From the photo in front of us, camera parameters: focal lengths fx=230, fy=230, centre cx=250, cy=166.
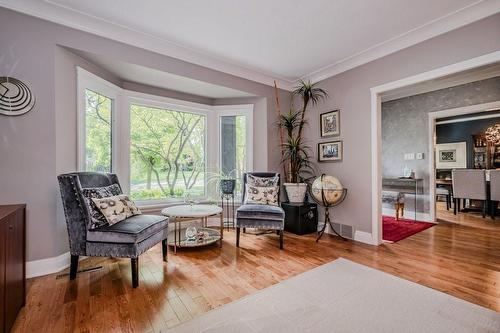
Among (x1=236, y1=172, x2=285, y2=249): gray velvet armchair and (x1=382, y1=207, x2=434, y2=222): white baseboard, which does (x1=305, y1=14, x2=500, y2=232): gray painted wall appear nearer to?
(x1=236, y1=172, x2=285, y2=249): gray velvet armchair

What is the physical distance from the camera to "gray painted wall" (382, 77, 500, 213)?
409 cm

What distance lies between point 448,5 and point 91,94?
165 inches

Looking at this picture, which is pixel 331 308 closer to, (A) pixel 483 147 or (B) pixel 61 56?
(B) pixel 61 56

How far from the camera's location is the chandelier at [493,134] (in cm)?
616

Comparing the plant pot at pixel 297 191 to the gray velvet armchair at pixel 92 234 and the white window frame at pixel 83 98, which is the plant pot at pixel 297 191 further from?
the white window frame at pixel 83 98

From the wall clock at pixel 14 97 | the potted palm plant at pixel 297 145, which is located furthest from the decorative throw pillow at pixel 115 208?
the potted palm plant at pixel 297 145

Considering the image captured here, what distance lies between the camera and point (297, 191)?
3.79 metres

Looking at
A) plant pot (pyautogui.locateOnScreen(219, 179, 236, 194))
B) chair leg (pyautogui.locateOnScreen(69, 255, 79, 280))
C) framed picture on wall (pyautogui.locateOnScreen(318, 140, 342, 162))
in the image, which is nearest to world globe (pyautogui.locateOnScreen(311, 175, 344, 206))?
framed picture on wall (pyautogui.locateOnScreen(318, 140, 342, 162))

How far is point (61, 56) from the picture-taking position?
2.44m

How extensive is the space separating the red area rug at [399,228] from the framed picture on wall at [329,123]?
1790 millimetres

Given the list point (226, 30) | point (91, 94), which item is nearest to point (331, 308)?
point (226, 30)

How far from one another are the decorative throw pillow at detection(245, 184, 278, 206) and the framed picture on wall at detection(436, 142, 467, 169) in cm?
683

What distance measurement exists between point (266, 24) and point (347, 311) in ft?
9.47


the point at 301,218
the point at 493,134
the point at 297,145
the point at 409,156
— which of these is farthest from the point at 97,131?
the point at 493,134
